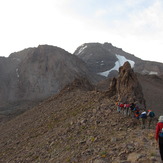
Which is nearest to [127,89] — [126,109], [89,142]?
[126,109]

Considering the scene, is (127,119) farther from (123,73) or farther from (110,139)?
(123,73)

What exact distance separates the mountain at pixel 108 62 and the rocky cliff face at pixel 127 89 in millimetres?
101143

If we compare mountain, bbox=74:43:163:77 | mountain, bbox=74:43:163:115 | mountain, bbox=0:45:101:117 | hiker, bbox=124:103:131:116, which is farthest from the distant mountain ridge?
hiker, bbox=124:103:131:116

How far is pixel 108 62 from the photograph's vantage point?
14762 cm

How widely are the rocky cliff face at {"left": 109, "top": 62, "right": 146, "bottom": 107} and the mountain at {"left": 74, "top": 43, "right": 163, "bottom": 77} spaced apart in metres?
101

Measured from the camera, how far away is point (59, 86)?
310 feet

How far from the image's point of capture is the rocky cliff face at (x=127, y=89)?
65.9ft

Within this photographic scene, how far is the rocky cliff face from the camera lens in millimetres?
20089

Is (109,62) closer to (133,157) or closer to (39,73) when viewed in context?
(39,73)

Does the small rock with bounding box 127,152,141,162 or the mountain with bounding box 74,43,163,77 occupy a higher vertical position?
the mountain with bounding box 74,43,163,77

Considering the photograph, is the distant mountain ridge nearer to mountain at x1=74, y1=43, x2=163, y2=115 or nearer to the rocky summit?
mountain at x1=74, y1=43, x2=163, y2=115

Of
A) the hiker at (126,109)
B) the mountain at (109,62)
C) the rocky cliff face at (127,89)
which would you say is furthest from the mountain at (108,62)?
the hiker at (126,109)

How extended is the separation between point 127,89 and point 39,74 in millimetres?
82412

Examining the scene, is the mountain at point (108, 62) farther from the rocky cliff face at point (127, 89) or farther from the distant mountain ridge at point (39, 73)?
the rocky cliff face at point (127, 89)
